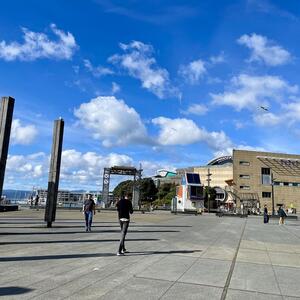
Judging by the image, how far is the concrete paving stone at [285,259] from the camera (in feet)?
33.5

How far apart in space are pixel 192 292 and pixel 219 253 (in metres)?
5.46

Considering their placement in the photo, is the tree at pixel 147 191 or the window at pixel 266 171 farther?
the tree at pixel 147 191

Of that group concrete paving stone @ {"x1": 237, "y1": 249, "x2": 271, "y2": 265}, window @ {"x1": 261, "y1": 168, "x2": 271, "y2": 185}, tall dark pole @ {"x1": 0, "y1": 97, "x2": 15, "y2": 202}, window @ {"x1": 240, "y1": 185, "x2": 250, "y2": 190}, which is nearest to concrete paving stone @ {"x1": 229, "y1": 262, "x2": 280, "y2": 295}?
concrete paving stone @ {"x1": 237, "y1": 249, "x2": 271, "y2": 265}

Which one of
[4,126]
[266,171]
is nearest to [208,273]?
[4,126]

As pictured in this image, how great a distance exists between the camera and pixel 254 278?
26.2 ft

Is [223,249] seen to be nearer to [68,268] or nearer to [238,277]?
[238,277]

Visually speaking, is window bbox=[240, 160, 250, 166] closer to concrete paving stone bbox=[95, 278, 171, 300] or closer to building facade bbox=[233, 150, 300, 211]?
building facade bbox=[233, 150, 300, 211]

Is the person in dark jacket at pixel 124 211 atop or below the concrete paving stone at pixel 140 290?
atop

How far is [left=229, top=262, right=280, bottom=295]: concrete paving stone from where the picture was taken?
709 centimetres

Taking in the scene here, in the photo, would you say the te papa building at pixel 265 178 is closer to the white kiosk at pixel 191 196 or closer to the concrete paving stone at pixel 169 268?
the white kiosk at pixel 191 196

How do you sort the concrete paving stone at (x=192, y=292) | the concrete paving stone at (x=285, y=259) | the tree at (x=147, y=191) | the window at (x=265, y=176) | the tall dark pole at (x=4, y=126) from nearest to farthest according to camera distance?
the concrete paving stone at (x=192, y=292) < the concrete paving stone at (x=285, y=259) < the tall dark pole at (x=4, y=126) < the window at (x=265, y=176) < the tree at (x=147, y=191)

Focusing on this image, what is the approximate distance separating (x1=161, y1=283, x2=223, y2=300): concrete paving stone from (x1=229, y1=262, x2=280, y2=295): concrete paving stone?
0.58 metres

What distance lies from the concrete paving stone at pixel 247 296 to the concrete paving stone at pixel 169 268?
129 centimetres

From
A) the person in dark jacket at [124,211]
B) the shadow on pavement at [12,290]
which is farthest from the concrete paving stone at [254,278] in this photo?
the shadow on pavement at [12,290]
